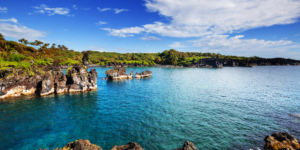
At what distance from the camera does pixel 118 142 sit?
60.3 feet

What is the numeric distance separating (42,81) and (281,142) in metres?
58.2

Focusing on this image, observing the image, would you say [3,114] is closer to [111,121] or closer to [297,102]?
[111,121]

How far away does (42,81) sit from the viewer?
4131 centimetres

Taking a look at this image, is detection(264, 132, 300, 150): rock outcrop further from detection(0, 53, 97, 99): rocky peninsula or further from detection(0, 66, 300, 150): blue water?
detection(0, 53, 97, 99): rocky peninsula

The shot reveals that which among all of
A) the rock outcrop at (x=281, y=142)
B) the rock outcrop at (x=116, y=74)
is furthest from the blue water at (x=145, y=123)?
the rock outcrop at (x=116, y=74)

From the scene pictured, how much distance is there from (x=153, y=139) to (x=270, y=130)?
69.6ft

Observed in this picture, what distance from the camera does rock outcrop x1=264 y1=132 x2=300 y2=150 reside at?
12695mm

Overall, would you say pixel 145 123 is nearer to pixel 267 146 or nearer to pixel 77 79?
pixel 267 146

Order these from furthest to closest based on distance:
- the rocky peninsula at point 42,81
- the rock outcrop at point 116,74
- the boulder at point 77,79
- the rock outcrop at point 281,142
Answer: the rock outcrop at point 116,74, the boulder at point 77,79, the rocky peninsula at point 42,81, the rock outcrop at point 281,142

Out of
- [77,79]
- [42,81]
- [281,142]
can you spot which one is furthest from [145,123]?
[42,81]

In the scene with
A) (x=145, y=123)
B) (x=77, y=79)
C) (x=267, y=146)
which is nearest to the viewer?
(x=267, y=146)

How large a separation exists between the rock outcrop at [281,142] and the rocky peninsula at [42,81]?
52176 millimetres

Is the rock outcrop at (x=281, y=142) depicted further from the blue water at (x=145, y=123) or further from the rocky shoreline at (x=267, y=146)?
the blue water at (x=145, y=123)

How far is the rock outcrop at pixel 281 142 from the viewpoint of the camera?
41.7ft
